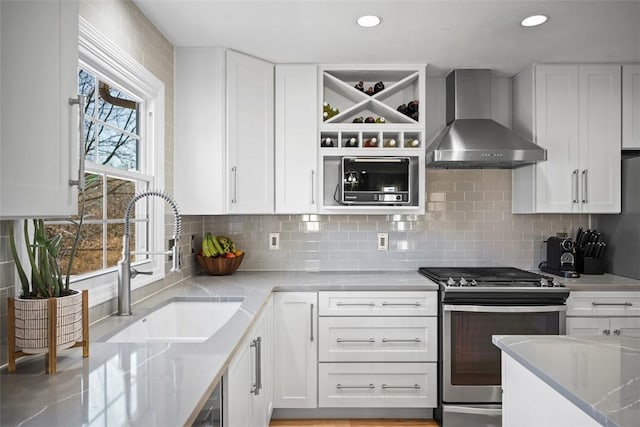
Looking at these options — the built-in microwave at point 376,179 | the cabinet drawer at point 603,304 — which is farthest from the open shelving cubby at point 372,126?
the cabinet drawer at point 603,304

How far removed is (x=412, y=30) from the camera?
2451 mm

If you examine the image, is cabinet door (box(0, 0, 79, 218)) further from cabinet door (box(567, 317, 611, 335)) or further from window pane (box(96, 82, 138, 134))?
cabinet door (box(567, 317, 611, 335))

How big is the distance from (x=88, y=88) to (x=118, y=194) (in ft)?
1.75

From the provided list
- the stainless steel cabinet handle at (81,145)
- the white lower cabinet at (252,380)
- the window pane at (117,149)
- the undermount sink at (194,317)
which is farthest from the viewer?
the undermount sink at (194,317)

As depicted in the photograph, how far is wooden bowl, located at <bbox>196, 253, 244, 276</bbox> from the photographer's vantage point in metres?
3.01

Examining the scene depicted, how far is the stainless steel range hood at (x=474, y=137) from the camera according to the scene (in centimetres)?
285

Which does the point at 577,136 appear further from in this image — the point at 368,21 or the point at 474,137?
the point at 368,21

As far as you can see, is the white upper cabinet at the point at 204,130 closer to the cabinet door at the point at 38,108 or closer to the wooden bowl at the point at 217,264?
the wooden bowl at the point at 217,264

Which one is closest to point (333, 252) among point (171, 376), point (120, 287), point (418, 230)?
point (418, 230)

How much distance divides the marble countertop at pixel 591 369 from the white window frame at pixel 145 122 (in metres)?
1.66

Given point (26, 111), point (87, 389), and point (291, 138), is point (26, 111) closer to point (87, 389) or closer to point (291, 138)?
point (87, 389)

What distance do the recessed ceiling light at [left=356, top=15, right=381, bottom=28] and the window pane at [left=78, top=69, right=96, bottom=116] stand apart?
1389 millimetres

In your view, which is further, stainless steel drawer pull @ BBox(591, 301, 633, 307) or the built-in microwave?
the built-in microwave

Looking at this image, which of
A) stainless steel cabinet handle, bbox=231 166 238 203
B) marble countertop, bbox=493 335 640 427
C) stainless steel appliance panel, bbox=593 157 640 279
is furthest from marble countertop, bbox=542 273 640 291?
stainless steel cabinet handle, bbox=231 166 238 203
